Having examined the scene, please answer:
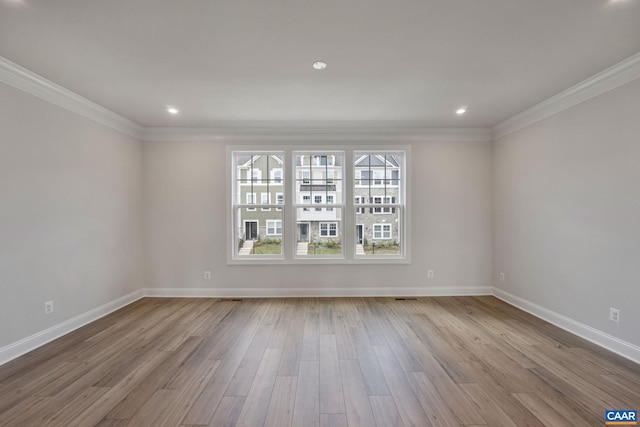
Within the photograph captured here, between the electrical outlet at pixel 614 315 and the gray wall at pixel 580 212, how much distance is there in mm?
41

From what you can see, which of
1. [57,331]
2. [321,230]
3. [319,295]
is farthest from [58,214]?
[319,295]

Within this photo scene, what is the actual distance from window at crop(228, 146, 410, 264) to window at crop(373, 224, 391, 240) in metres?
0.02

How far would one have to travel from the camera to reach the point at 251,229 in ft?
15.2

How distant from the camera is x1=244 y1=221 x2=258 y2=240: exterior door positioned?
464 centimetres

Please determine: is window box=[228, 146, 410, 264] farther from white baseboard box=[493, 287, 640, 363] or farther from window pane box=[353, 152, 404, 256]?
white baseboard box=[493, 287, 640, 363]

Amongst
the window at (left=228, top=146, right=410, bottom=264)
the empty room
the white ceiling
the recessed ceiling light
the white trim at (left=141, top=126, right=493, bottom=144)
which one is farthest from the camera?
the window at (left=228, top=146, right=410, bottom=264)

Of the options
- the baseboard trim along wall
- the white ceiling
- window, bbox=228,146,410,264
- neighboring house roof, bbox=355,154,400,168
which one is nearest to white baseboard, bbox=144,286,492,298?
the baseboard trim along wall

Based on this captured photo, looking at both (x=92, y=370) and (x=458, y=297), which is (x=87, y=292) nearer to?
(x=92, y=370)

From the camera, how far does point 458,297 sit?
439 centimetres

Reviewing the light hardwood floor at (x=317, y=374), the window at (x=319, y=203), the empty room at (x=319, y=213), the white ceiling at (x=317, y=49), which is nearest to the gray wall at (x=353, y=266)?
the empty room at (x=319, y=213)

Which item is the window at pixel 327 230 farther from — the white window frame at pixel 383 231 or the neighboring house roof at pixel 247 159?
the neighboring house roof at pixel 247 159

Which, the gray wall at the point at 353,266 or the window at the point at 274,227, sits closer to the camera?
the gray wall at the point at 353,266

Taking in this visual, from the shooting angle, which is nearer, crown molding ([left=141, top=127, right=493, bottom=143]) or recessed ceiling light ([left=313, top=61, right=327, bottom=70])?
recessed ceiling light ([left=313, top=61, right=327, bottom=70])

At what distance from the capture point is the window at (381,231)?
4.65 meters
